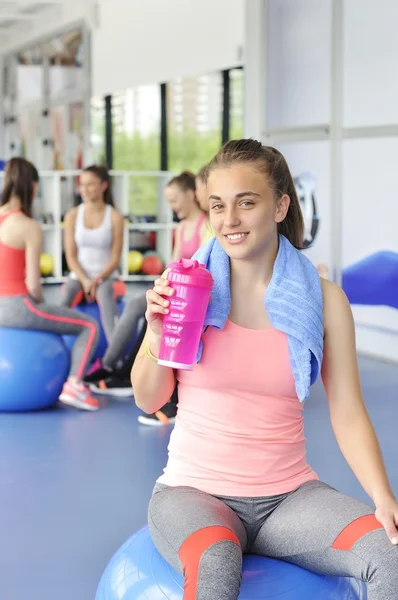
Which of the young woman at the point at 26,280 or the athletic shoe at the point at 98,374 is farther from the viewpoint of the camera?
the athletic shoe at the point at 98,374

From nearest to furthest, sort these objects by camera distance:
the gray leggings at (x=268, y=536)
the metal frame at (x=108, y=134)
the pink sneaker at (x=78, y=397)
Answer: the gray leggings at (x=268, y=536) → the pink sneaker at (x=78, y=397) → the metal frame at (x=108, y=134)

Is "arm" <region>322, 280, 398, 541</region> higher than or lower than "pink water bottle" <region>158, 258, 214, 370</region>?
lower

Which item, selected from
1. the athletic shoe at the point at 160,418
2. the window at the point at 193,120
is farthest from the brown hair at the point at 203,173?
the window at the point at 193,120

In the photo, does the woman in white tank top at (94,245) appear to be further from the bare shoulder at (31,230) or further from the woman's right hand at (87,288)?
the bare shoulder at (31,230)

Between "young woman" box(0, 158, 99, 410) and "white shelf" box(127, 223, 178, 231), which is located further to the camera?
"white shelf" box(127, 223, 178, 231)

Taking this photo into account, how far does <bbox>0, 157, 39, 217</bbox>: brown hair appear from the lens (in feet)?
14.7

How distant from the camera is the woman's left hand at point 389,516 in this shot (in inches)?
66.6

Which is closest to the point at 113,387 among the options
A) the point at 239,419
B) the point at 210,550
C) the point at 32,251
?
the point at 32,251

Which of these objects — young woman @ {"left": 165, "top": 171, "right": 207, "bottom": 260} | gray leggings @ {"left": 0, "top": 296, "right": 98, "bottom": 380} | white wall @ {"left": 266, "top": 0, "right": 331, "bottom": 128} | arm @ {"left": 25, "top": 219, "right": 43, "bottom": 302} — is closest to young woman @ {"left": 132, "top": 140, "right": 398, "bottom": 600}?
arm @ {"left": 25, "top": 219, "right": 43, "bottom": 302}

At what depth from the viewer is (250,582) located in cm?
177

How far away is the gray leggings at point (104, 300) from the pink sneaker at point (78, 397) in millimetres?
782

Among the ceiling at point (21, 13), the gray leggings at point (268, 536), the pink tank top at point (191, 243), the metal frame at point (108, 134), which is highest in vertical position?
the ceiling at point (21, 13)

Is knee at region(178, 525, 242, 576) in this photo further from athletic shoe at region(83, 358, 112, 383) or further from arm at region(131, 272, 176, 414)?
athletic shoe at region(83, 358, 112, 383)

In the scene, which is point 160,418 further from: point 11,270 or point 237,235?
point 237,235
